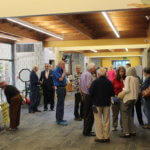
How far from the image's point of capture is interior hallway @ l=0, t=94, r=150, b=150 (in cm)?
512

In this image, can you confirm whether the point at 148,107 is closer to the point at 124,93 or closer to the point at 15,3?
the point at 124,93

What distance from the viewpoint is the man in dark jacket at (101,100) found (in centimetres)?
526

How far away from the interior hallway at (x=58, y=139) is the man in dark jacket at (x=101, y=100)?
0.70ft

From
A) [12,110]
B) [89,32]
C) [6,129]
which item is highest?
[89,32]

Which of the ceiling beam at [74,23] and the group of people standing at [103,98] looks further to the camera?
the ceiling beam at [74,23]

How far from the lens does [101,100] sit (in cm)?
525

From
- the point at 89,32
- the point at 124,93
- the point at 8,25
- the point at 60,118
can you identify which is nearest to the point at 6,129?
the point at 60,118

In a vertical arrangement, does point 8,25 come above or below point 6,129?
above

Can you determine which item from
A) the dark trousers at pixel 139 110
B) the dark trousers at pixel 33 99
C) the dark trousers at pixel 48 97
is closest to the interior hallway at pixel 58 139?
the dark trousers at pixel 139 110

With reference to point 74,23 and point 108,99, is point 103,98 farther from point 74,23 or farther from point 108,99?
point 74,23

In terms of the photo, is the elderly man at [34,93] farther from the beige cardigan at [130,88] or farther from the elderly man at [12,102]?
the beige cardigan at [130,88]

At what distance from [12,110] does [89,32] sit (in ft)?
16.6

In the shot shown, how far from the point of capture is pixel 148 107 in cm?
612

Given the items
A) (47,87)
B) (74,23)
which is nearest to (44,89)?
(47,87)
